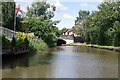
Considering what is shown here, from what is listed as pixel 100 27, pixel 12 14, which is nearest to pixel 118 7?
pixel 100 27

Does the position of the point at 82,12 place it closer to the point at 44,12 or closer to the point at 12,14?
the point at 44,12

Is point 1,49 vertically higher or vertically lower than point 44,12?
lower

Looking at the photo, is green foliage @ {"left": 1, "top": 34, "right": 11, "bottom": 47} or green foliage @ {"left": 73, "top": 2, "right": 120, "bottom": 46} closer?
green foliage @ {"left": 1, "top": 34, "right": 11, "bottom": 47}

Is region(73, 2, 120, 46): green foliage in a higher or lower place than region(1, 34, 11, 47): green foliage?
higher

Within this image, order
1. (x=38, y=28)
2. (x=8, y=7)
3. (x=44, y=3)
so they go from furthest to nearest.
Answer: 1. (x=44, y=3)
2. (x=38, y=28)
3. (x=8, y=7)

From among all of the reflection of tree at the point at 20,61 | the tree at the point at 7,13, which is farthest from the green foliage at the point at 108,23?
the reflection of tree at the point at 20,61

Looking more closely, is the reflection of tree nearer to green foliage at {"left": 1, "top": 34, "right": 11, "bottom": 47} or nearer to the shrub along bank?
green foliage at {"left": 1, "top": 34, "right": 11, "bottom": 47}

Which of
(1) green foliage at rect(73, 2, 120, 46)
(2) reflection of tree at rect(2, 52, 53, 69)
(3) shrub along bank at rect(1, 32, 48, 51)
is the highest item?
(1) green foliage at rect(73, 2, 120, 46)

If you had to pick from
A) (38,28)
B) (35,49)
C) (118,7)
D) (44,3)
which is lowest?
(35,49)

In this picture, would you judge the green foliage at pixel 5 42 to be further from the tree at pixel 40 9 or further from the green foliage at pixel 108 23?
the tree at pixel 40 9

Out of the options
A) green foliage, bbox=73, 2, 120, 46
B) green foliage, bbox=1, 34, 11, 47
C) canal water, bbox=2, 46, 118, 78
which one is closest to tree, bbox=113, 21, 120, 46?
green foliage, bbox=73, 2, 120, 46

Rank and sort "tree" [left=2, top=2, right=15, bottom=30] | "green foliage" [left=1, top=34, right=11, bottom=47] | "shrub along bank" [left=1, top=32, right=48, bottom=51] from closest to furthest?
1. "green foliage" [left=1, top=34, right=11, bottom=47]
2. "shrub along bank" [left=1, top=32, right=48, bottom=51]
3. "tree" [left=2, top=2, right=15, bottom=30]

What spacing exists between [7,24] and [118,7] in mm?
27408

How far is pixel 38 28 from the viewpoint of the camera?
1581 inches
